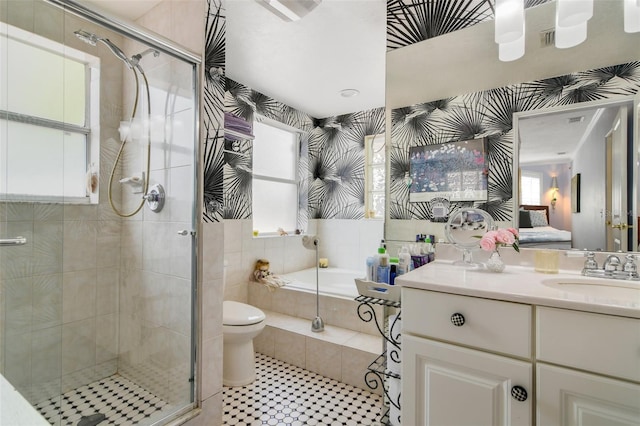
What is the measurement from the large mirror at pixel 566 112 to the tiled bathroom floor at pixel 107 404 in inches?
71.9

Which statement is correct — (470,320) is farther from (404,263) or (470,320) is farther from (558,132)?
(558,132)

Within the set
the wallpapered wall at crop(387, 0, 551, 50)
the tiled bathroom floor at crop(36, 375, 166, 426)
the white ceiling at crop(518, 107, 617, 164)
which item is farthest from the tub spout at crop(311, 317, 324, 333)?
the wallpapered wall at crop(387, 0, 551, 50)

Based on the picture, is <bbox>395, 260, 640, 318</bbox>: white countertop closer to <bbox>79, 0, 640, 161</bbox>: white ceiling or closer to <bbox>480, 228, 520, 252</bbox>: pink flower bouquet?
<bbox>480, 228, 520, 252</bbox>: pink flower bouquet

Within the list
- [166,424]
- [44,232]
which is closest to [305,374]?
[166,424]

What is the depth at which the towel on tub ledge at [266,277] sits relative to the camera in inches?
116

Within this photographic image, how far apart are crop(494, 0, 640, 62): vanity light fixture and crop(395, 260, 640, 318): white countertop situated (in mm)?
1020

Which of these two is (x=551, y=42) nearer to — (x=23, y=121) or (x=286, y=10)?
(x=286, y=10)

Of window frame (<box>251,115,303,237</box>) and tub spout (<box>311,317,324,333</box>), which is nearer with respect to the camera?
tub spout (<box>311,317,324,333</box>)

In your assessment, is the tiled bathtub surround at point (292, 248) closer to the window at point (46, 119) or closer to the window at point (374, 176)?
the window at point (374, 176)

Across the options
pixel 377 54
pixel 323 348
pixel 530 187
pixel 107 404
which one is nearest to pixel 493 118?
pixel 530 187

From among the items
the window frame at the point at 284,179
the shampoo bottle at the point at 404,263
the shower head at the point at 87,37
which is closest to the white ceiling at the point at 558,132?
the shampoo bottle at the point at 404,263

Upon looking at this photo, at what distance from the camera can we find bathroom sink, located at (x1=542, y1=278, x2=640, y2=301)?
3.67 ft

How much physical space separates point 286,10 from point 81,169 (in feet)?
4.51

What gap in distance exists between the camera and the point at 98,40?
63.7 inches
